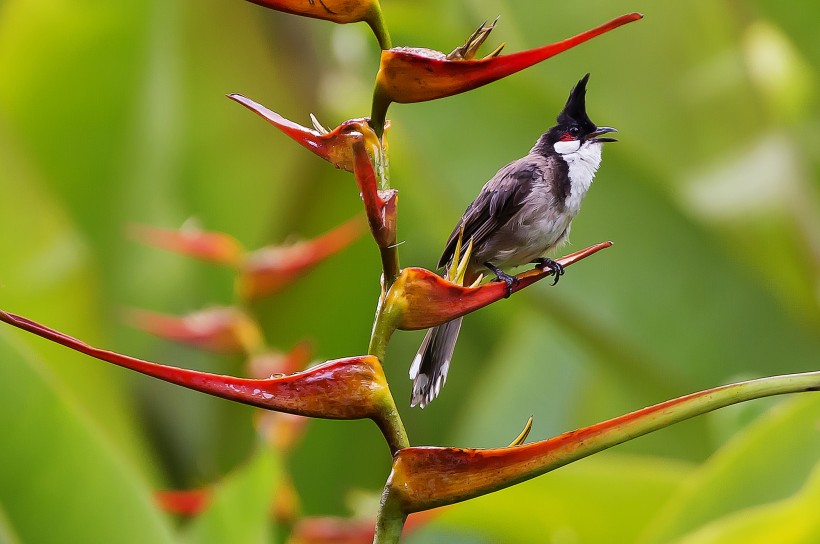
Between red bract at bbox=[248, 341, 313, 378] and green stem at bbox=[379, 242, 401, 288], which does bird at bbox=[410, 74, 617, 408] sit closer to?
green stem at bbox=[379, 242, 401, 288]

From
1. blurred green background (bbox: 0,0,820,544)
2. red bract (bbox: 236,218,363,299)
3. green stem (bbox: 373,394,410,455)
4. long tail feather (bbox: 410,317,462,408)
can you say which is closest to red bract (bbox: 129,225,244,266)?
red bract (bbox: 236,218,363,299)

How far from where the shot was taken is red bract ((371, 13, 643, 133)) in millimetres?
354

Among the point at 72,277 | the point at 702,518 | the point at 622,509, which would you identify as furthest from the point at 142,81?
the point at 702,518

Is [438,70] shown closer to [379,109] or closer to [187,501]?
[379,109]

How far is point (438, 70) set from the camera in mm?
365

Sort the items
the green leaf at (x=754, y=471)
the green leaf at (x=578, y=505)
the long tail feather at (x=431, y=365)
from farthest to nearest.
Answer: the green leaf at (x=578, y=505) < the green leaf at (x=754, y=471) < the long tail feather at (x=431, y=365)

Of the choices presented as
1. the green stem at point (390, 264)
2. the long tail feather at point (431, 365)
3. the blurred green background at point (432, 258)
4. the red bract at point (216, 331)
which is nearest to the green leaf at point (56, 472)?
the blurred green background at point (432, 258)

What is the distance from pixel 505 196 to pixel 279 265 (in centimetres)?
42

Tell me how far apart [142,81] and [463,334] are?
0.58 m

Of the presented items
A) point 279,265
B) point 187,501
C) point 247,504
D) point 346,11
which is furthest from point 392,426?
point 187,501

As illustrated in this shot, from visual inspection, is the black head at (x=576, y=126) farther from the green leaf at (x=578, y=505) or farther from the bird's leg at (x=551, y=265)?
the green leaf at (x=578, y=505)

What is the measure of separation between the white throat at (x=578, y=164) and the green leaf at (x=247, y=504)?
0.35m

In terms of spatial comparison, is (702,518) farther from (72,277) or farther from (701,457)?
(72,277)

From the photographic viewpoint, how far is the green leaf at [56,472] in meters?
0.77
